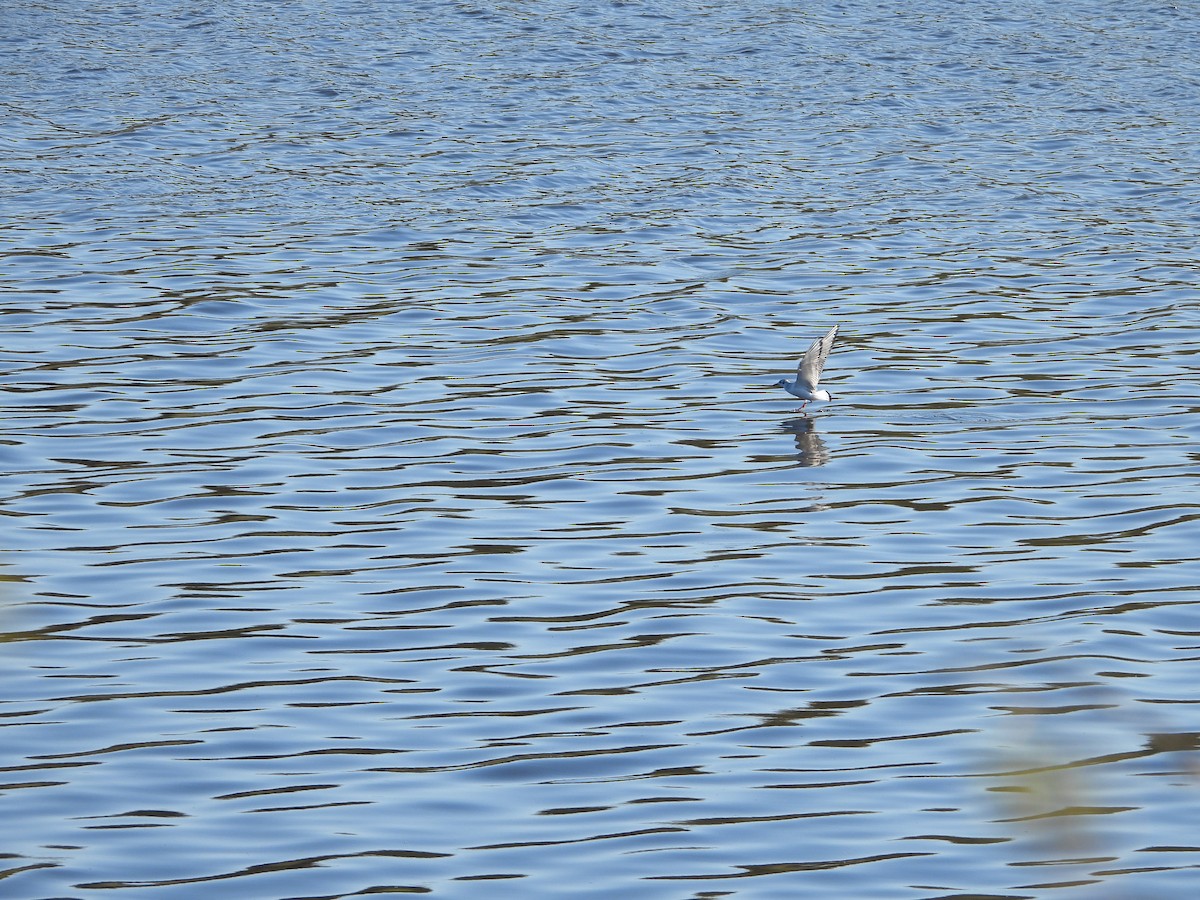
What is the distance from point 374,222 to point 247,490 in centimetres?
875

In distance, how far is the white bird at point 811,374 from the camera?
1321 centimetres

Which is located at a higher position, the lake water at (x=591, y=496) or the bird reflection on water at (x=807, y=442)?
the lake water at (x=591, y=496)

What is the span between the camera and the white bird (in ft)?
43.3

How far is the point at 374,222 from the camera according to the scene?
20.1 meters

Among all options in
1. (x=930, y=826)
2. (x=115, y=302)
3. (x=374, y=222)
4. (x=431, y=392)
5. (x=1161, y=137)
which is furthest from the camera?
(x=1161, y=137)

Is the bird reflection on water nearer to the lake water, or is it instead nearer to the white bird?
the lake water

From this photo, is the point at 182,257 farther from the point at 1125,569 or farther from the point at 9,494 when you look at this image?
the point at 1125,569

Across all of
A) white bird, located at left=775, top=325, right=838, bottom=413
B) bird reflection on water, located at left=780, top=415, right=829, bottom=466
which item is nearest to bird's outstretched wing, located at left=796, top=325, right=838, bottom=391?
white bird, located at left=775, top=325, right=838, bottom=413

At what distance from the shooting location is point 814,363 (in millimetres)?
13281

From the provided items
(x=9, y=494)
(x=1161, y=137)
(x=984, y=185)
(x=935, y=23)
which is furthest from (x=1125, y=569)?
(x=935, y=23)

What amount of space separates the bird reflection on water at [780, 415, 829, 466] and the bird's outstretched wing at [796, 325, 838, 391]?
1.01 ft

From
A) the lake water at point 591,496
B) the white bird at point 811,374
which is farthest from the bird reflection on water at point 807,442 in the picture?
the white bird at point 811,374

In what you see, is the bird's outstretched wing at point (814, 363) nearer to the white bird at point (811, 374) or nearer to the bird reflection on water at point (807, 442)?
the white bird at point (811, 374)

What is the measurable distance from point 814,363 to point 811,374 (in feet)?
0.25
